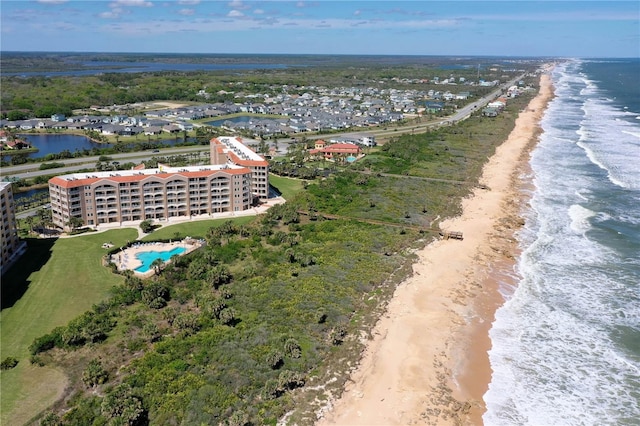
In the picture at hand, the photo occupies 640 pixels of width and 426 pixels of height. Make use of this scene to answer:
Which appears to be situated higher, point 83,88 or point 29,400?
point 83,88

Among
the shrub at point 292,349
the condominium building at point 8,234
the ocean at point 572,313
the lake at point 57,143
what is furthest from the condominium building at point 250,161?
the lake at point 57,143

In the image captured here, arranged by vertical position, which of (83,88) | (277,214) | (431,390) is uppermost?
(83,88)

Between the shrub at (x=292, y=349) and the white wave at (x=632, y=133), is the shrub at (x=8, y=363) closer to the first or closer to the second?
the shrub at (x=292, y=349)

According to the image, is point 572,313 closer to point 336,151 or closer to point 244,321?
point 244,321

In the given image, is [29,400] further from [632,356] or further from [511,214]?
[511,214]

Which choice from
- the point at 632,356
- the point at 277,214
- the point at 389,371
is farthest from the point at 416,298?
the point at 277,214

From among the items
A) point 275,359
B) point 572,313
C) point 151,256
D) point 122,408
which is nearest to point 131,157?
point 151,256
